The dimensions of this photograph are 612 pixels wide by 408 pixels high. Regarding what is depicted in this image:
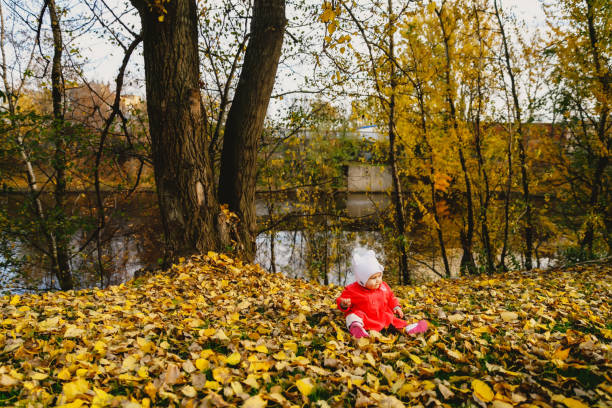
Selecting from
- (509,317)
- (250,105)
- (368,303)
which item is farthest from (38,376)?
(250,105)

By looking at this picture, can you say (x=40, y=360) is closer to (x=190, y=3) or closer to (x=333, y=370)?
(x=333, y=370)

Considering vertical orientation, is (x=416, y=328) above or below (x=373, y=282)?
below

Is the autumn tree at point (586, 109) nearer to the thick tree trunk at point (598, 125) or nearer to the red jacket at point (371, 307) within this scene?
the thick tree trunk at point (598, 125)

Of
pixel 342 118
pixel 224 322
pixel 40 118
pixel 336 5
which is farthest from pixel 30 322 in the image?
pixel 342 118

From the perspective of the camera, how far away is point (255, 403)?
173 cm

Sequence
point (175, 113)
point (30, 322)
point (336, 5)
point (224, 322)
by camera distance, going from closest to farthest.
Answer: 1. point (30, 322)
2. point (224, 322)
3. point (336, 5)
4. point (175, 113)

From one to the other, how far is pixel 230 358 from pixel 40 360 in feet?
3.75

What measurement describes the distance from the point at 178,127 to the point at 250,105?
105cm

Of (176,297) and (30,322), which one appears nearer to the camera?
(30,322)

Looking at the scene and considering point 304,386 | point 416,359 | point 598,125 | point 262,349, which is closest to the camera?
point 304,386

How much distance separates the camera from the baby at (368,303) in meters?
2.78

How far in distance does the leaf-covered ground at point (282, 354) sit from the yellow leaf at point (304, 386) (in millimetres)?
11

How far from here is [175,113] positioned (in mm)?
4301

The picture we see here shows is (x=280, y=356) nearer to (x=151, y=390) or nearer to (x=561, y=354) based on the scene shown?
(x=151, y=390)
